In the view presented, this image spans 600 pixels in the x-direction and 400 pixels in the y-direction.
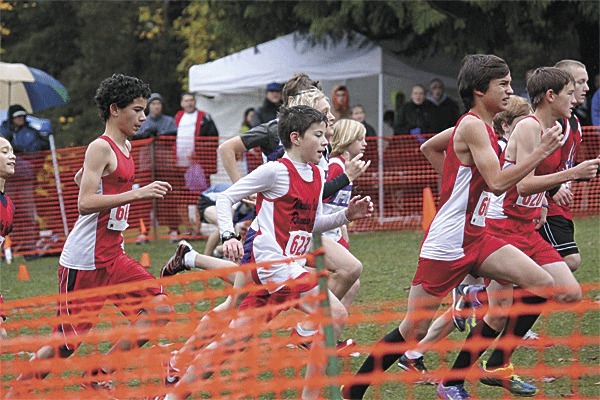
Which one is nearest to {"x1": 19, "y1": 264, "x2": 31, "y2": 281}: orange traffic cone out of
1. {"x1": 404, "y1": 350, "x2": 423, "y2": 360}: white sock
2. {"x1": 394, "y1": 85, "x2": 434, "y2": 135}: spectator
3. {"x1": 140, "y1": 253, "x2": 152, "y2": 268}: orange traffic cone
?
{"x1": 140, "y1": 253, "x2": 152, "y2": 268}: orange traffic cone

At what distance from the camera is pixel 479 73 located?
226 inches

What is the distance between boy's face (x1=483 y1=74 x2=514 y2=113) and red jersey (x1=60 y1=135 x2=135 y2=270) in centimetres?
212

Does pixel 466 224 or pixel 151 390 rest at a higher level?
pixel 466 224

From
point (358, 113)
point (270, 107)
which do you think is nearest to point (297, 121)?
point (270, 107)

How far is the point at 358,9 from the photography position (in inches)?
634

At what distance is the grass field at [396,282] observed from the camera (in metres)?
6.34

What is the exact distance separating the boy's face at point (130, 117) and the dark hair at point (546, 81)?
2.41 meters

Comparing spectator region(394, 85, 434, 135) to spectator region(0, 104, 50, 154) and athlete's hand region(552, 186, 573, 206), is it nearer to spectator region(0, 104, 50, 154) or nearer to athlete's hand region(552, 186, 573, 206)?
spectator region(0, 104, 50, 154)

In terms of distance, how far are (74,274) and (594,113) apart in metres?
10.8

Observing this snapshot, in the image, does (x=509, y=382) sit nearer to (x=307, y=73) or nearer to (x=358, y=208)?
(x=358, y=208)

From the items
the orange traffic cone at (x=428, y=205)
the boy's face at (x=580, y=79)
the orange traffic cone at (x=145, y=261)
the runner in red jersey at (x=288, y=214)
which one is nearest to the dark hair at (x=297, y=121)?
the runner in red jersey at (x=288, y=214)

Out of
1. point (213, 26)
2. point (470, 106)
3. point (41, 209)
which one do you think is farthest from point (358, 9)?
point (470, 106)

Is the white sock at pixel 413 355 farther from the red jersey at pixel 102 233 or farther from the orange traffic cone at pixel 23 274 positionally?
the orange traffic cone at pixel 23 274

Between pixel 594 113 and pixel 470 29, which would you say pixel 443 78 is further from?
pixel 594 113
